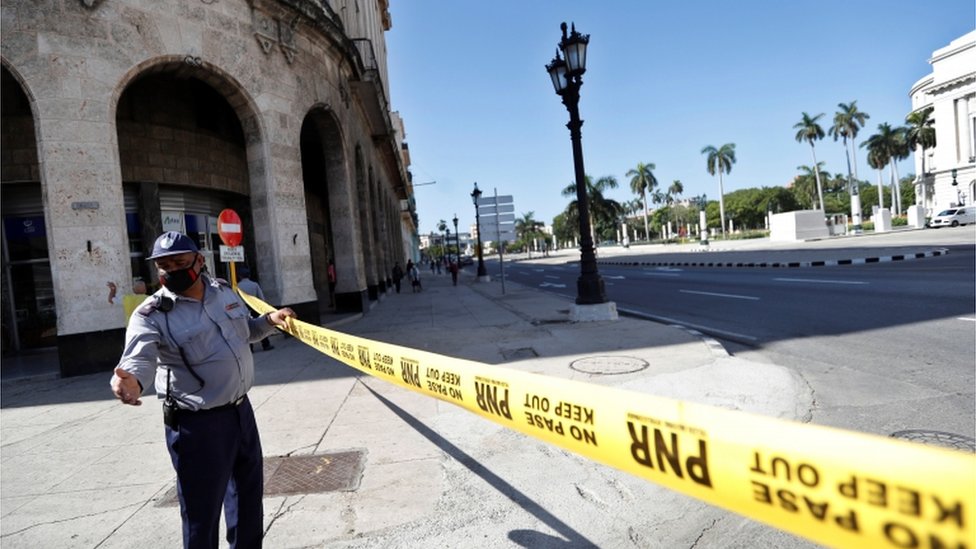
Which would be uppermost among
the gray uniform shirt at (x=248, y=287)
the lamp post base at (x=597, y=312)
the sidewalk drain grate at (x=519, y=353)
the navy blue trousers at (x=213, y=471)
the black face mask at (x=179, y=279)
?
the black face mask at (x=179, y=279)

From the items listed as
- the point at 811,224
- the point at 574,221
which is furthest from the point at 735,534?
the point at 574,221

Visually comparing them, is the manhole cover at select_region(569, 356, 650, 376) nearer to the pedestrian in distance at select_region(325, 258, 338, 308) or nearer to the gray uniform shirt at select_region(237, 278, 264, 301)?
the gray uniform shirt at select_region(237, 278, 264, 301)

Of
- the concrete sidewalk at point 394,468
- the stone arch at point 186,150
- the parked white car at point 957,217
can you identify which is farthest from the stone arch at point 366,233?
the parked white car at point 957,217

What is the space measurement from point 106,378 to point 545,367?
7632 mm

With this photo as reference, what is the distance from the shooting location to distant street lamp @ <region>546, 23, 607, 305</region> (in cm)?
1091

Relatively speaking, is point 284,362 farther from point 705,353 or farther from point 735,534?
point 735,534

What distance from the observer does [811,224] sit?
47812 mm

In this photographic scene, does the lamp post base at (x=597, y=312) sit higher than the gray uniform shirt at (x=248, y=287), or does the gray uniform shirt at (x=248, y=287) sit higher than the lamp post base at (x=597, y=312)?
the gray uniform shirt at (x=248, y=287)

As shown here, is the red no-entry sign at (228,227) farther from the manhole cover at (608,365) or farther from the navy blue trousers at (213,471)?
the navy blue trousers at (213,471)

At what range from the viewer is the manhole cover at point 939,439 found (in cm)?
393

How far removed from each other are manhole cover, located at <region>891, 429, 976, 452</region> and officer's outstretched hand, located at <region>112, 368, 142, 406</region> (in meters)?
5.29

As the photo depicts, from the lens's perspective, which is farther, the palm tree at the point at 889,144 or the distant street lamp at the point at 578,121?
the palm tree at the point at 889,144

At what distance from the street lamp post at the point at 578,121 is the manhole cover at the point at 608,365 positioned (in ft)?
12.6

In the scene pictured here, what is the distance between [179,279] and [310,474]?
2.25m
